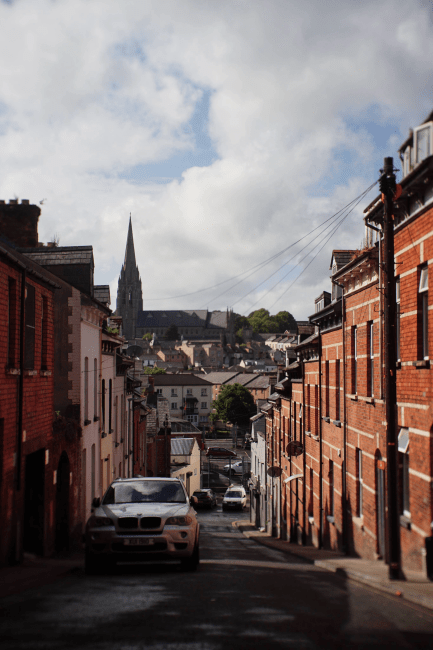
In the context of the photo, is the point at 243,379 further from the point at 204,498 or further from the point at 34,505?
the point at 34,505

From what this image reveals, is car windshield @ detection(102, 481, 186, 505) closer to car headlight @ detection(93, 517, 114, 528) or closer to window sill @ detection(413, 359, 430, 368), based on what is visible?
car headlight @ detection(93, 517, 114, 528)

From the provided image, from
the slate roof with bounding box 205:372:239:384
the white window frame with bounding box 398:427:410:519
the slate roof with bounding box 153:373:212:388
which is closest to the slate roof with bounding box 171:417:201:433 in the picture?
the slate roof with bounding box 153:373:212:388

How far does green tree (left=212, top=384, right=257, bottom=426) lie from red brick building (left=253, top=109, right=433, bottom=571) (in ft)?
277

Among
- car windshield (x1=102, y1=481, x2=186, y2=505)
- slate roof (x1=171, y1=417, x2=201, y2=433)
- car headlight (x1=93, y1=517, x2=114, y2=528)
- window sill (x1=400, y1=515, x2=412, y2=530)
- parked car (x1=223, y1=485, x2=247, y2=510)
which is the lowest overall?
parked car (x1=223, y1=485, x2=247, y2=510)

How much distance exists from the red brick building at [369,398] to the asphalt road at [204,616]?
297 centimetres

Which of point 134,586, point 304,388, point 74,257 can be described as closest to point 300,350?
point 304,388

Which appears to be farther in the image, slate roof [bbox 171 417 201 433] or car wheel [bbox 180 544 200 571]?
slate roof [bbox 171 417 201 433]

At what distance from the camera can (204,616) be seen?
6973 millimetres

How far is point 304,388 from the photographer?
987 inches

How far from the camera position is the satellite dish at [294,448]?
955 inches

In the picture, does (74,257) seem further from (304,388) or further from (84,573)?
(84,573)

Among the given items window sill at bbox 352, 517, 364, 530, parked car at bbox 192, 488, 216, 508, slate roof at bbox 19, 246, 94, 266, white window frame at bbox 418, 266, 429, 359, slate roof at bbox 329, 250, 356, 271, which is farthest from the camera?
parked car at bbox 192, 488, 216, 508

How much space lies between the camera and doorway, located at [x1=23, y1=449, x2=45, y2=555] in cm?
1476

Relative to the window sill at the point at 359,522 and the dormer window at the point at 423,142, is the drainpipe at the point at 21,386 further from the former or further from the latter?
the window sill at the point at 359,522
